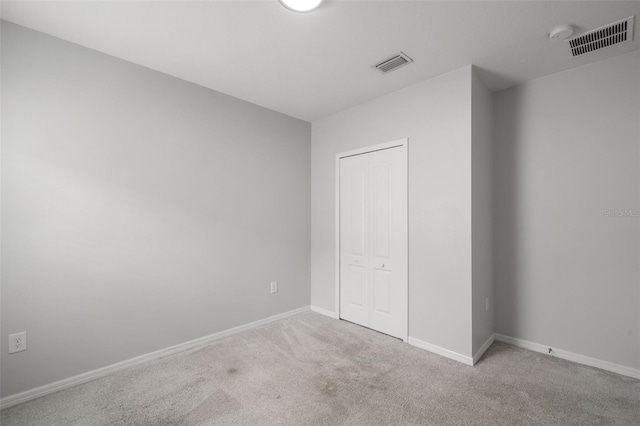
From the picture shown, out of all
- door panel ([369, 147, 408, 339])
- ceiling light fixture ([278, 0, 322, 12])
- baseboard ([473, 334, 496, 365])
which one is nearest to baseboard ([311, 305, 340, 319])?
door panel ([369, 147, 408, 339])

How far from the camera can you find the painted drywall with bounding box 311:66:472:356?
265 cm

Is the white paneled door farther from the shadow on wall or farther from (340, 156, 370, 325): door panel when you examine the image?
the shadow on wall

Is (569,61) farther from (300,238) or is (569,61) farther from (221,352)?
(221,352)

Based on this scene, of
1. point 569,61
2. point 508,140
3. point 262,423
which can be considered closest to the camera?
point 262,423

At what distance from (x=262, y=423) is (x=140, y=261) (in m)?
1.75

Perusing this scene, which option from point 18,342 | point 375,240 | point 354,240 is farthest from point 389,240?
point 18,342

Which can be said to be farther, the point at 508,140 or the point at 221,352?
the point at 508,140

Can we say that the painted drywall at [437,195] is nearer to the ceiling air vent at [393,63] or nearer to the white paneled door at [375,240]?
the white paneled door at [375,240]

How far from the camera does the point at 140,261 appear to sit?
2.63m

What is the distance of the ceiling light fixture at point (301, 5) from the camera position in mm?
1848

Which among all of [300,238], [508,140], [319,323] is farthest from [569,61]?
[319,323]

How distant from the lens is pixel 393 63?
2.61 meters

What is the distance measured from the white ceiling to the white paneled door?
955mm

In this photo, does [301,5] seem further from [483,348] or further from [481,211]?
[483,348]
